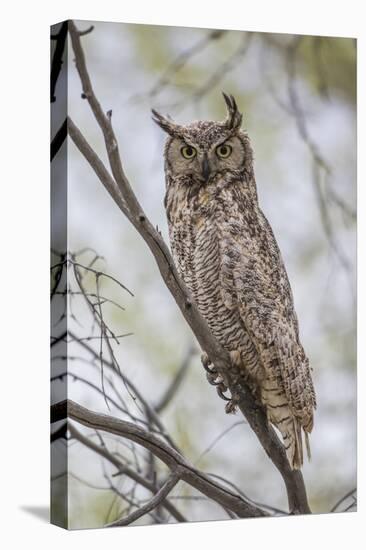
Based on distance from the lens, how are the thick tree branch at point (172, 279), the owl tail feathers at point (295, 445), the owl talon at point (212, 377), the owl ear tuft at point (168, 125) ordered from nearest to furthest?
the thick tree branch at point (172, 279), the owl ear tuft at point (168, 125), the owl talon at point (212, 377), the owl tail feathers at point (295, 445)

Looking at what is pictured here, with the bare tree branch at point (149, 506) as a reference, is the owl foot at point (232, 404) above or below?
above

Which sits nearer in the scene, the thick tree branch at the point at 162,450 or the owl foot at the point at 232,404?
the thick tree branch at the point at 162,450

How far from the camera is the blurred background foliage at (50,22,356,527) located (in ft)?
12.6

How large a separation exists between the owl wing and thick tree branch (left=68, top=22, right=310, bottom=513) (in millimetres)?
130

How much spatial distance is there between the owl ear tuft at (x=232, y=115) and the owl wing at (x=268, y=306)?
37cm

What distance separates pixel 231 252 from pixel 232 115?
0.50 m

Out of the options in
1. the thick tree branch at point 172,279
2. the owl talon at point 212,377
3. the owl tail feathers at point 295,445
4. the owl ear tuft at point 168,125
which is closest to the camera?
the thick tree branch at point 172,279

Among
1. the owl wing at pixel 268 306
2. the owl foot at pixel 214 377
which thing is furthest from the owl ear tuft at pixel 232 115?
the owl foot at pixel 214 377

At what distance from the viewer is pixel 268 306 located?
4125 millimetres

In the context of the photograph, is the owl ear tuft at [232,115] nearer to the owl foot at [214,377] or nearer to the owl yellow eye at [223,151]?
the owl yellow eye at [223,151]

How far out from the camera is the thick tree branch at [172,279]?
379 cm

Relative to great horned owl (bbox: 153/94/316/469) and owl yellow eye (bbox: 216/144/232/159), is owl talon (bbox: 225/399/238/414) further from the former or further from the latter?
owl yellow eye (bbox: 216/144/232/159)

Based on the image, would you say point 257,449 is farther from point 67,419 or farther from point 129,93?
point 129,93

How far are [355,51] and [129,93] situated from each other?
1.02 metres
